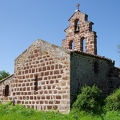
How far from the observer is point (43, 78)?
47.1 ft

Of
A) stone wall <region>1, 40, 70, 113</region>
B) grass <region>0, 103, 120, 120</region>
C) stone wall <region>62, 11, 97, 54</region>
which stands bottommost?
grass <region>0, 103, 120, 120</region>

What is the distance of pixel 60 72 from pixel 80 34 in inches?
194

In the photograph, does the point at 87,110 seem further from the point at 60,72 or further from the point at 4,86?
the point at 4,86

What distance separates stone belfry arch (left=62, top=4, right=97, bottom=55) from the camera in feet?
54.8

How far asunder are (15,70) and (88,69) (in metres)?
5.74

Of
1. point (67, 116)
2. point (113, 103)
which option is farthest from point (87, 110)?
point (113, 103)

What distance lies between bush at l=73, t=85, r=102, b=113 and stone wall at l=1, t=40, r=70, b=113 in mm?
672

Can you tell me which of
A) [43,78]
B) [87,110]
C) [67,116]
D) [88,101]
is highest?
[43,78]

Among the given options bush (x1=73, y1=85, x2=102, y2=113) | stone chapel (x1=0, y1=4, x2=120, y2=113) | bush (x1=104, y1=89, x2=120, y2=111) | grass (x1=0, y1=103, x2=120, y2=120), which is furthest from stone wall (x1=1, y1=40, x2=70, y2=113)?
bush (x1=104, y1=89, x2=120, y2=111)

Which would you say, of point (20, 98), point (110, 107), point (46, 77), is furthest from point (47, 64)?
point (110, 107)

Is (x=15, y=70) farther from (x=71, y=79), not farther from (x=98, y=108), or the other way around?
(x=98, y=108)

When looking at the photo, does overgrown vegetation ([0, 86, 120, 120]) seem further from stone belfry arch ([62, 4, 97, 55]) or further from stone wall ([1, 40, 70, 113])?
stone belfry arch ([62, 4, 97, 55])

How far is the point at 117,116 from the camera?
36.3ft

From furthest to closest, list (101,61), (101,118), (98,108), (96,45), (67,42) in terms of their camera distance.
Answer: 1. (67,42)
2. (96,45)
3. (101,61)
4. (98,108)
5. (101,118)
